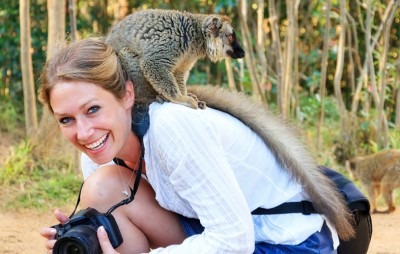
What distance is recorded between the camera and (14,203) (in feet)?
14.7

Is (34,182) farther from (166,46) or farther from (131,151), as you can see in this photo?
(131,151)

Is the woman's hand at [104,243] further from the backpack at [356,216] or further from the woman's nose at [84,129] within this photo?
the backpack at [356,216]

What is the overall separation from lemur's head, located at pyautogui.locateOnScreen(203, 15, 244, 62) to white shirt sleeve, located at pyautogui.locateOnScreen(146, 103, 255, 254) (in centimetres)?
107

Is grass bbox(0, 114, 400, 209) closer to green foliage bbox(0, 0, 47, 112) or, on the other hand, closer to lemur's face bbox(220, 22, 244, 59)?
lemur's face bbox(220, 22, 244, 59)

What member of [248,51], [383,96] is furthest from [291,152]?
[383,96]

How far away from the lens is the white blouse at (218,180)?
1955 millimetres

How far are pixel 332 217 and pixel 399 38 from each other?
6.16 m

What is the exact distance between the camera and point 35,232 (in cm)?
403

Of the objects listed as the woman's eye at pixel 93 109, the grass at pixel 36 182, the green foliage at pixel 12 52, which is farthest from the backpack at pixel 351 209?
the green foliage at pixel 12 52

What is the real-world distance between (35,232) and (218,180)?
2.40m

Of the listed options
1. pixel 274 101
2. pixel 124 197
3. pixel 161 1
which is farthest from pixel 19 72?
pixel 124 197

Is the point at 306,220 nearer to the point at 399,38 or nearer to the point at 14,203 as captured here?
the point at 14,203

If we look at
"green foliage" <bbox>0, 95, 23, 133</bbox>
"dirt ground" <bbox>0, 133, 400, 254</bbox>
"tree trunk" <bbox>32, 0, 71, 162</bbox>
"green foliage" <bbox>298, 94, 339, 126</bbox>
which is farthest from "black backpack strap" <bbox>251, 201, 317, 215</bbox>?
"green foliage" <bbox>0, 95, 23, 133</bbox>

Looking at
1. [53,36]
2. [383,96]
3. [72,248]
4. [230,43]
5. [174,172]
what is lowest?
[383,96]
